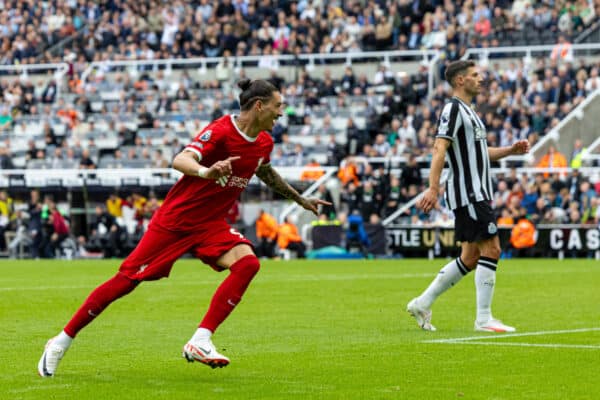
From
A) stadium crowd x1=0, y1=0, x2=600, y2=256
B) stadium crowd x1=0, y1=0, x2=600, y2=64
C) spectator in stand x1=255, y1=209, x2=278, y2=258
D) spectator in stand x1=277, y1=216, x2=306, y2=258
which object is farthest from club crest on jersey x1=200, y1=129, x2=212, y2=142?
stadium crowd x1=0, y1=0, x2=600, y2=64

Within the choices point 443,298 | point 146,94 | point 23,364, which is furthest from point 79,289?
point 146,94

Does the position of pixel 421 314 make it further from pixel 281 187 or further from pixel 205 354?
pixel 205 354

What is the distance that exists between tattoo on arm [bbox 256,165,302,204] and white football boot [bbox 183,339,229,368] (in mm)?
1638

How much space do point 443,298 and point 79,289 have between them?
530cm

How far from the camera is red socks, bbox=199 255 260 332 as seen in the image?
351 inches

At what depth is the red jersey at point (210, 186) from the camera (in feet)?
30.0

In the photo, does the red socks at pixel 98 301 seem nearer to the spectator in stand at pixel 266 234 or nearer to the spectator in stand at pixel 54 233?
the spectator in stand at pixel 266 234

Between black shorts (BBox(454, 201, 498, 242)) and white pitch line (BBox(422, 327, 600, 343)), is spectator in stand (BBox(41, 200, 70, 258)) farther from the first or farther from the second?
white pitch line (BBox(422, 327, 600, 343))

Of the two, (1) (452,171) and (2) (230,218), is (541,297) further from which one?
(2) (230,218)

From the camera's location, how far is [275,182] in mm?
10062

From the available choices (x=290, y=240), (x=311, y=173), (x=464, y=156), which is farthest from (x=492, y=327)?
(x=311, y=173)

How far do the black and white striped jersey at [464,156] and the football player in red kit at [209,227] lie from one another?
2.99 meters

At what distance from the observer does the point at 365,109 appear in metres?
37.3

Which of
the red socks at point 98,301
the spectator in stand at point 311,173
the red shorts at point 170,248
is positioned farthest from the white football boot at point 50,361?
the spectator in stand at point 311,173
